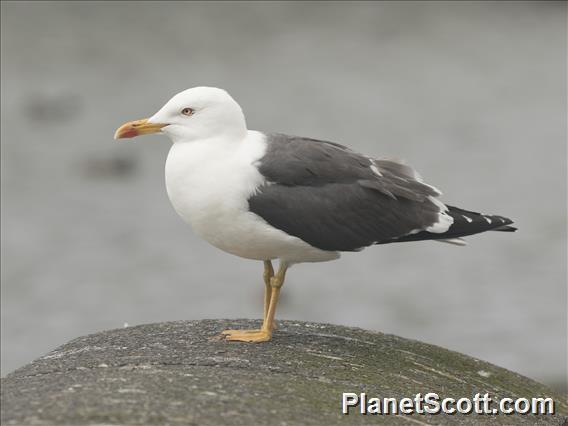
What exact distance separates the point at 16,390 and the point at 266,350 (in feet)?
5.00

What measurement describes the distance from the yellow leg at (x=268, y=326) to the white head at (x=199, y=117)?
88 centimetres

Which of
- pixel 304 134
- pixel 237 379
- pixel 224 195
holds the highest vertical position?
pixel 304 134

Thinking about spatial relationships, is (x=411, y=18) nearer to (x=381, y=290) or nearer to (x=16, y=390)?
(x=381, y=290)

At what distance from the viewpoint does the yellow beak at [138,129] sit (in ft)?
23.6

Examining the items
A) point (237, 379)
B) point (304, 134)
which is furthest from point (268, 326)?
point (304, 134)

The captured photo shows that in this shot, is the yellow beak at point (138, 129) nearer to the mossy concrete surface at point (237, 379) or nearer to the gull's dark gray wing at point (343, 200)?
the gull's dark gray wing at point (343, 200)

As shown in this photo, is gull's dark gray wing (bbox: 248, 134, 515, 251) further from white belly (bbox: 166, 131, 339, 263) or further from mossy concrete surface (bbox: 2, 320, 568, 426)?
mossy concrete surface (bbox: 2, 320, 568, 426)

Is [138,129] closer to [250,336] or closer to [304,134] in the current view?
[250,336]

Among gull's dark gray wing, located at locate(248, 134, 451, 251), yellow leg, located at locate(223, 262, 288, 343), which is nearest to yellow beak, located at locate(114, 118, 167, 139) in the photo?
gull's dark gray wing, located at locate(248, 134, 451, 251)

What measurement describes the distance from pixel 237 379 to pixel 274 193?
1200mm

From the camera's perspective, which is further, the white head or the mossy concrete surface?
the white head

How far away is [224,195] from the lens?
683 cm

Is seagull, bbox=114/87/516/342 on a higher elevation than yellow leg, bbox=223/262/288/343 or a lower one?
higher

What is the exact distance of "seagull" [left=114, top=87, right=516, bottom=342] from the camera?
6.89 m
